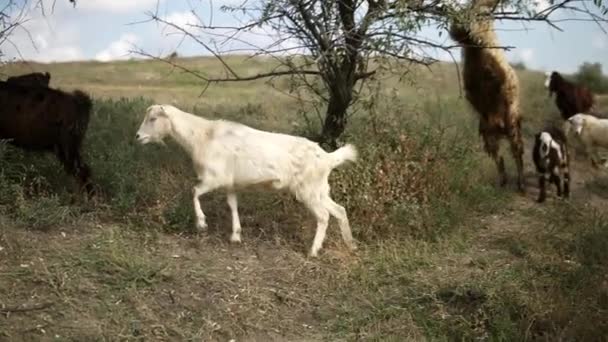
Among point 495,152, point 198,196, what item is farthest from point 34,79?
point 495,152

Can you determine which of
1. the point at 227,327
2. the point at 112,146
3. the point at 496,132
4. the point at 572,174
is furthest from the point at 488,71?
the point at 227,327

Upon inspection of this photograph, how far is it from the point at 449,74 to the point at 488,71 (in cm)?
202

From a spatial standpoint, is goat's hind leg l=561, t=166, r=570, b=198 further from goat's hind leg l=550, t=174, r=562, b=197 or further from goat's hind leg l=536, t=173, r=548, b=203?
goat's hind leg l=536, t=173, r=548, b=203

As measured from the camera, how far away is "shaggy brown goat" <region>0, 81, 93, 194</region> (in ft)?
29.9

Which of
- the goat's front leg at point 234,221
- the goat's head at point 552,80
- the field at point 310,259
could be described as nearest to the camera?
the field at point 310,259

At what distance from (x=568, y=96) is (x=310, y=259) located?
27.6ft

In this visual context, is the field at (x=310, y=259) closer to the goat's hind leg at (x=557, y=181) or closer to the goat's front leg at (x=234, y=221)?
the goat's front leg at (x=234, y=221)

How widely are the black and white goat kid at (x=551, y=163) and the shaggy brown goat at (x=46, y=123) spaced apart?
5.83 metres

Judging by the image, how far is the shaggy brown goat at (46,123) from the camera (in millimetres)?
9102

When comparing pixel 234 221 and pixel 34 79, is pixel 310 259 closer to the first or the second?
pixel 234 221

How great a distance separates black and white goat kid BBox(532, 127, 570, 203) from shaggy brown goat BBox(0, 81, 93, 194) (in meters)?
5.83

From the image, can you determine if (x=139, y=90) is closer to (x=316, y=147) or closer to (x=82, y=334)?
(x=316, y=147)

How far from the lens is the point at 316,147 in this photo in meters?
8.42

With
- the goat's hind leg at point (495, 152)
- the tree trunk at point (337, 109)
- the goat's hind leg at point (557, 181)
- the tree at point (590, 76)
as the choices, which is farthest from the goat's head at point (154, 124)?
the tree at point (590, 76)
